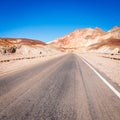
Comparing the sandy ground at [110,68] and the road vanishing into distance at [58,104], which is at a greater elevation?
the road vanishing into distance at [58,104]

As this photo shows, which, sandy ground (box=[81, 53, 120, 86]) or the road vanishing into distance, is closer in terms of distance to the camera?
the road vanishing into distance

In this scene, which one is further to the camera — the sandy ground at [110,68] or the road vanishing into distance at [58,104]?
the sandy ground at [110,68]

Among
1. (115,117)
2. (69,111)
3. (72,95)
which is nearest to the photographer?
(115,117)

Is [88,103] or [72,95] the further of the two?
[72,95]

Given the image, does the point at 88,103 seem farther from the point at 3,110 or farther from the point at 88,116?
the point at 3,110

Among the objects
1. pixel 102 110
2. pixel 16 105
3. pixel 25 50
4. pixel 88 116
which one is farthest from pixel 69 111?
pixel 25 50

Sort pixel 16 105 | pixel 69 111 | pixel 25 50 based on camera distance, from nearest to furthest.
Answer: pixel 69 111
pixel 16 105
pixel 25 50

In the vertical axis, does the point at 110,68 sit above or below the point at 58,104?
below

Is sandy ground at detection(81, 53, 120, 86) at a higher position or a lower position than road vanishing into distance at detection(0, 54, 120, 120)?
lower

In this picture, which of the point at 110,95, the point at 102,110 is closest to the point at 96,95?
the point at 110,95

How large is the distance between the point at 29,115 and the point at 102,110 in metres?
1.90

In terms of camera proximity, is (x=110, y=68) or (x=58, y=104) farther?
(x=110, y=68)

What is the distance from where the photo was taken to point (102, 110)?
16.6 ft

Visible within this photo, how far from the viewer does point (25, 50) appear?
7644 centimetres
